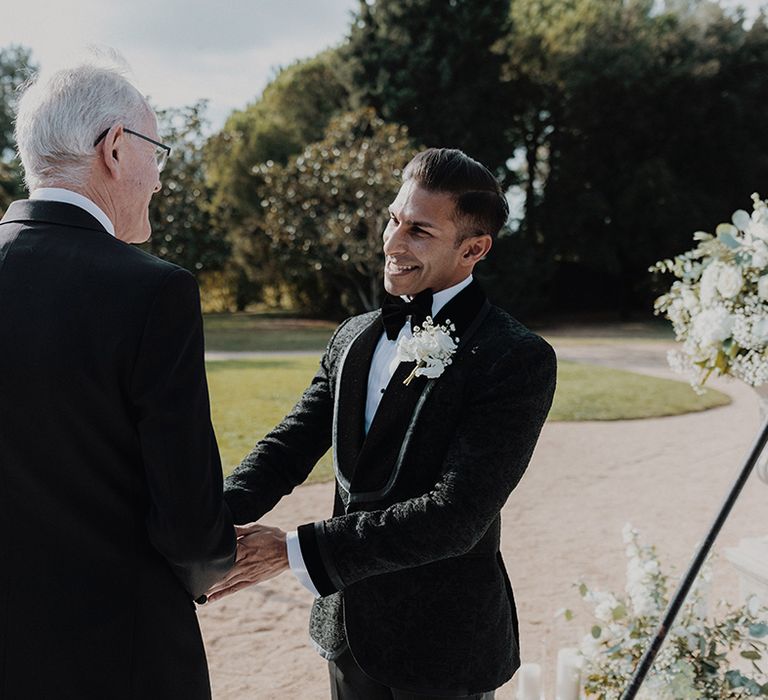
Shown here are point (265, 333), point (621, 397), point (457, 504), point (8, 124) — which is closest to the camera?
point (457, 504)

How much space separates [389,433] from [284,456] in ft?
1.39

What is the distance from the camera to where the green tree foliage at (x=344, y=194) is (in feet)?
78.7

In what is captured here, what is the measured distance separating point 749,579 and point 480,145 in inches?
1032

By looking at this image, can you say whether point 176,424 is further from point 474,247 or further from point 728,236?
point 728,236

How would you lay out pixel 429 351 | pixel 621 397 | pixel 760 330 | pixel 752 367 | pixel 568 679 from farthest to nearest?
pixel 621 397 < pixel 568 679 < pixel 752 367 < pixel 760 330 < pixel 429 351

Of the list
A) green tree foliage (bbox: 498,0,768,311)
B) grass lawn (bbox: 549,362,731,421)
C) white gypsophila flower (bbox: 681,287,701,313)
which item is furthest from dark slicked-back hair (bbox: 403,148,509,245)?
green tree foliage (bbox: 498,0,768,311)

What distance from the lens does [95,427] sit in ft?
4.94

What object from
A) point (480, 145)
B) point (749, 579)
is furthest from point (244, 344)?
point (749, 579)

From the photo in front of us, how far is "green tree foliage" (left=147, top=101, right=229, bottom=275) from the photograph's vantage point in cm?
2373

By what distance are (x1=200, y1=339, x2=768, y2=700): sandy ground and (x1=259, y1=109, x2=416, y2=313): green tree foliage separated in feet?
46.7

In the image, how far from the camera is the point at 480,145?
1102 inches

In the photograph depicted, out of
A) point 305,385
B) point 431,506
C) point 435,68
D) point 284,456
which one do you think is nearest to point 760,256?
point 431,506

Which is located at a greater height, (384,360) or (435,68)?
Answer: (435,68)

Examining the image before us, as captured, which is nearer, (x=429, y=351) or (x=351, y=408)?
(x=429, y=351)
